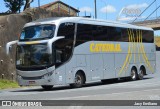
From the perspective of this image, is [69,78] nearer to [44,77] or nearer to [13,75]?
[44,77]

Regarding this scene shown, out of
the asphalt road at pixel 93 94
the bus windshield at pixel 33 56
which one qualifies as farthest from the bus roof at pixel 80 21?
the asphalt road at pixel 93 94

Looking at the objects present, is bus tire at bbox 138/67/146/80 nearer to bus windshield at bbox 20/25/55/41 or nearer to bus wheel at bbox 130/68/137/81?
bus wheel at bbox 130/68/137/81

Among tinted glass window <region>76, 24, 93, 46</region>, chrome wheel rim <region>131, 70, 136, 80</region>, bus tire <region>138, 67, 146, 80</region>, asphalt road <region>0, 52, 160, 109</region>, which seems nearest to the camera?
asphalt road <region>0, 52, 160, 109</region>

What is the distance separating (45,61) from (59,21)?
2.41 metres

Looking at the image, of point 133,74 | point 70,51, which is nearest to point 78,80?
point 70,51

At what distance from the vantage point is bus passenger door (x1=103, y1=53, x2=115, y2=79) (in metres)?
27.8

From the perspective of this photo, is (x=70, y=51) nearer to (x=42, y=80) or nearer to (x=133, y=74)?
(x=42, y=80)

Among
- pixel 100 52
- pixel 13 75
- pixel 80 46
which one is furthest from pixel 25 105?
pixel 13 75

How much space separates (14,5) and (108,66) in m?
24.8

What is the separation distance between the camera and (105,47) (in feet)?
90.6

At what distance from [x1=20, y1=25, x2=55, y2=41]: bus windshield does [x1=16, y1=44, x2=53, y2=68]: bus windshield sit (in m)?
0.54

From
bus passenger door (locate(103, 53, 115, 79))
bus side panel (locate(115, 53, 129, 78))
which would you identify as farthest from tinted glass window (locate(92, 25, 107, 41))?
bus side panel (locate(115, 53, 129, 78))

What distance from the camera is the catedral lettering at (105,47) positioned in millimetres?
26203

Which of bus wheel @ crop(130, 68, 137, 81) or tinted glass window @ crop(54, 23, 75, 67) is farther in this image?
bus wheel @ crop(130, 68, 137, 81)
